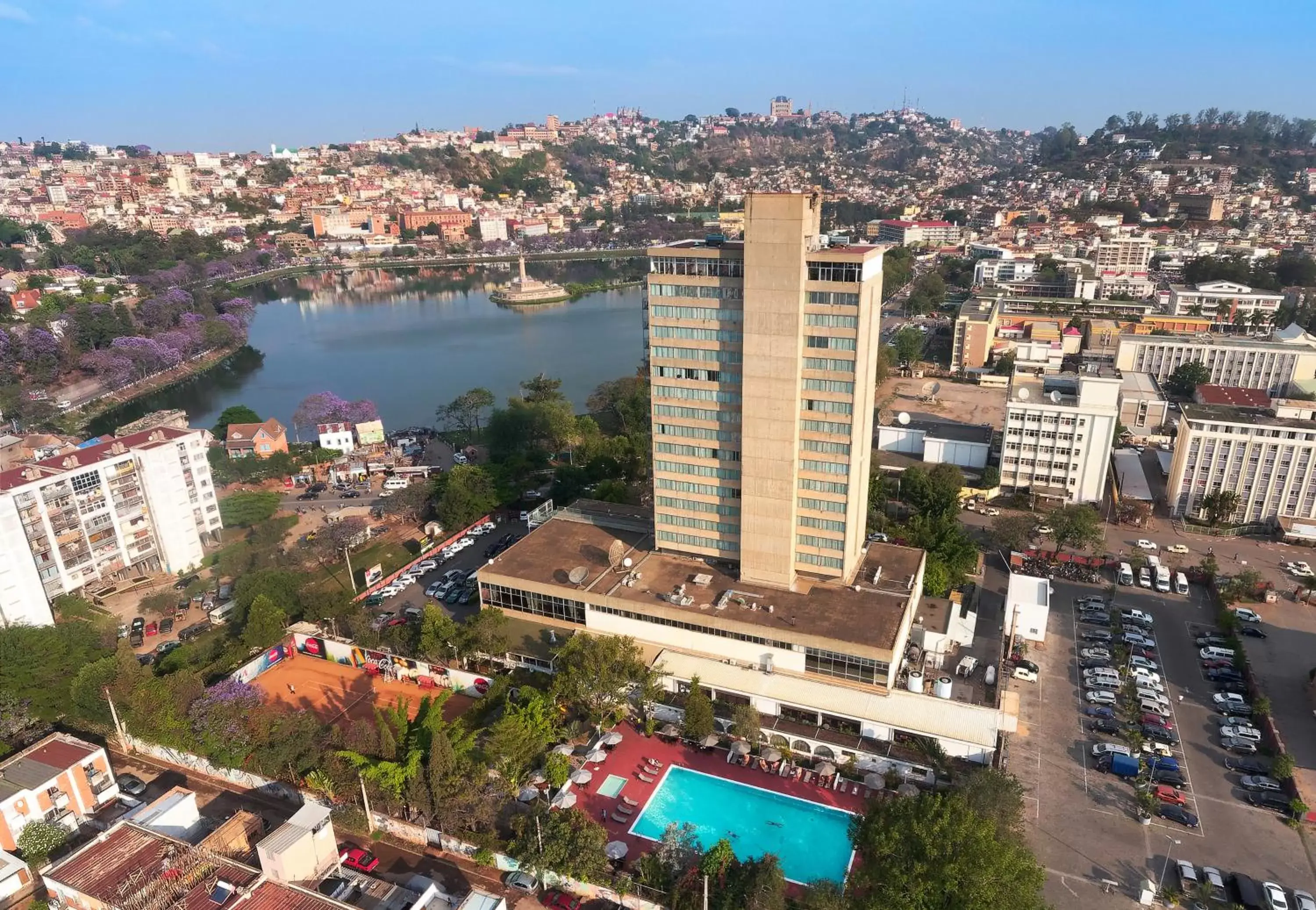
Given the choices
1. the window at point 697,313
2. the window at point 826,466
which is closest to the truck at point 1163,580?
the window at point 826,466

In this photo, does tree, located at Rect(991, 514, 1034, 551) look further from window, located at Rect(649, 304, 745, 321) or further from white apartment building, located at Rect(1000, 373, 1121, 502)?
window, located at Rect(649, 304, 745, 321)

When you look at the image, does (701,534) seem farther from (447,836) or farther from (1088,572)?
(1088,572)

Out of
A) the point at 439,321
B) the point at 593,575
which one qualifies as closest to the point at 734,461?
the point at 593,575

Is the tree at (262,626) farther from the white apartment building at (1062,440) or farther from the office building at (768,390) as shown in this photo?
the white apartment building at (1062,440)

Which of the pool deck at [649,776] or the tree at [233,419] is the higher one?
the tree at [233,419]

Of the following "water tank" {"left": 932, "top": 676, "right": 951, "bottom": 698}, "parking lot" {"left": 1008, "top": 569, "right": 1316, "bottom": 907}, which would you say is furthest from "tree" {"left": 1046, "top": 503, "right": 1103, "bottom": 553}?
"water tank" {"left": 932, "top": 676, "right": 951, "bottom": 698}

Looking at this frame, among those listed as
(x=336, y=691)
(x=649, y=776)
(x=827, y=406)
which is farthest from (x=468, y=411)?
(x=649, y=776)
